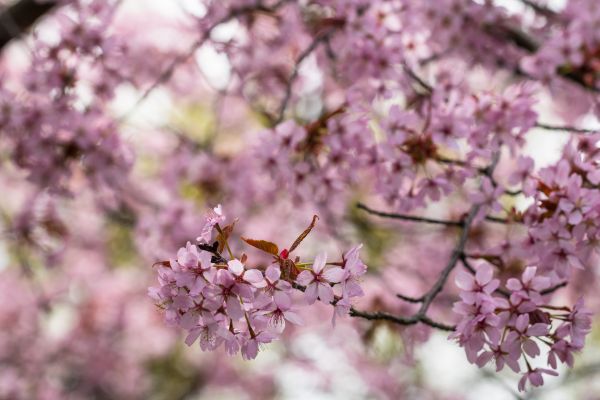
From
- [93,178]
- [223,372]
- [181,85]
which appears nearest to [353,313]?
[93,178]

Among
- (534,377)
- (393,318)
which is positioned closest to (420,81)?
(393,318)

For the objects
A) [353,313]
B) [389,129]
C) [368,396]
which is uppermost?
[353,313]

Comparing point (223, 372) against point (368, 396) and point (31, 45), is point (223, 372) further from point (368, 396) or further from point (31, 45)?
point (31, 45)

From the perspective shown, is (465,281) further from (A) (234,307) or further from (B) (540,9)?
(B) (540,9)

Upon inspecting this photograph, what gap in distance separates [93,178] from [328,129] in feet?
4.44

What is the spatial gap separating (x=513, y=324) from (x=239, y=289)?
71cm

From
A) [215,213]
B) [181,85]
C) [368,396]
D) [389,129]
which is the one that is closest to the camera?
[215,213]

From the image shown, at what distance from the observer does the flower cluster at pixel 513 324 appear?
1677mm

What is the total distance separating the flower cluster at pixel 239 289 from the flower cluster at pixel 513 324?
33cm

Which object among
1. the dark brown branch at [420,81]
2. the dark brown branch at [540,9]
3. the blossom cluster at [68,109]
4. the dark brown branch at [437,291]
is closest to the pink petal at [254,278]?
the dark brown branch at [437,291]

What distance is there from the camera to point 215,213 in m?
1.57

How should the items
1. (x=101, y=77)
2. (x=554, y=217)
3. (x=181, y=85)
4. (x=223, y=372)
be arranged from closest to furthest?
(x=554, y=217) < (x=101, y=77) < (x=181, y=85) < (x=223, y=372)

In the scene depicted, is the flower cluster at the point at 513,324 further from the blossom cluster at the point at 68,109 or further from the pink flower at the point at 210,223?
the blossom cluster at the point at 68,109

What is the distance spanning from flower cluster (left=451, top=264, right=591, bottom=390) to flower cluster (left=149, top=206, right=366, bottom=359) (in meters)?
0.33
